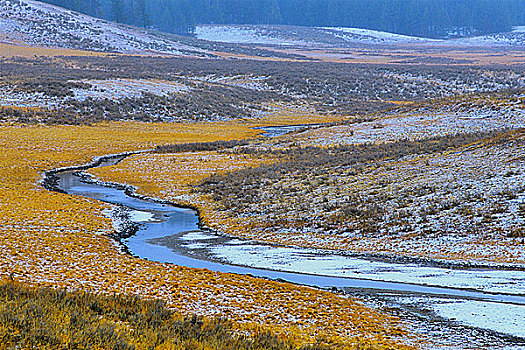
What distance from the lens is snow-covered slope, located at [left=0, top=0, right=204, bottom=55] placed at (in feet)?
383

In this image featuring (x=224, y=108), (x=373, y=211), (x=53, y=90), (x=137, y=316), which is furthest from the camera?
(x=224, y=108)

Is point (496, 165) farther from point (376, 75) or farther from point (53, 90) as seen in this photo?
point (376, 75)

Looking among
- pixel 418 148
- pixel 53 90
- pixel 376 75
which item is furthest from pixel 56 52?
pixel 418 148

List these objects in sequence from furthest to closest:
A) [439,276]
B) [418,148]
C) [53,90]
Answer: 1. [53,90]
2. [418,148]
3. [439,276]

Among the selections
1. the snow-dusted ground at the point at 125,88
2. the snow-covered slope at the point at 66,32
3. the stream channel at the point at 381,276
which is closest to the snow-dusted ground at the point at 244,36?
the snow-covered slope at the point at 66,32

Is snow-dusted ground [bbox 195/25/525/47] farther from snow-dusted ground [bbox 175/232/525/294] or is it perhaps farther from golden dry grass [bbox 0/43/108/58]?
snow-dusted ground [bbox 175/232/525/294]

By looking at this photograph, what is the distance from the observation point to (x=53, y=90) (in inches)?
2349

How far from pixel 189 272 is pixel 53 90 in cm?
5203

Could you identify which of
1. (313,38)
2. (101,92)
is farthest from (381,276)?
(313,38)

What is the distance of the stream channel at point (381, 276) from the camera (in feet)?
34.0

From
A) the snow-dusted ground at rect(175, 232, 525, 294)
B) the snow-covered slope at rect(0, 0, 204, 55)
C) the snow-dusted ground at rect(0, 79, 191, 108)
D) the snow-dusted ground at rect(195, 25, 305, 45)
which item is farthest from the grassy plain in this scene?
the snow-dusted ground at rect(195, 25, 305, 45)

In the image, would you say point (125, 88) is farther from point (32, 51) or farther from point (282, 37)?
point (282, 37)

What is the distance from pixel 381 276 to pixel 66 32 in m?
123

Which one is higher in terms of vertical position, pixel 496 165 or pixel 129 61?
pixel 129 61
